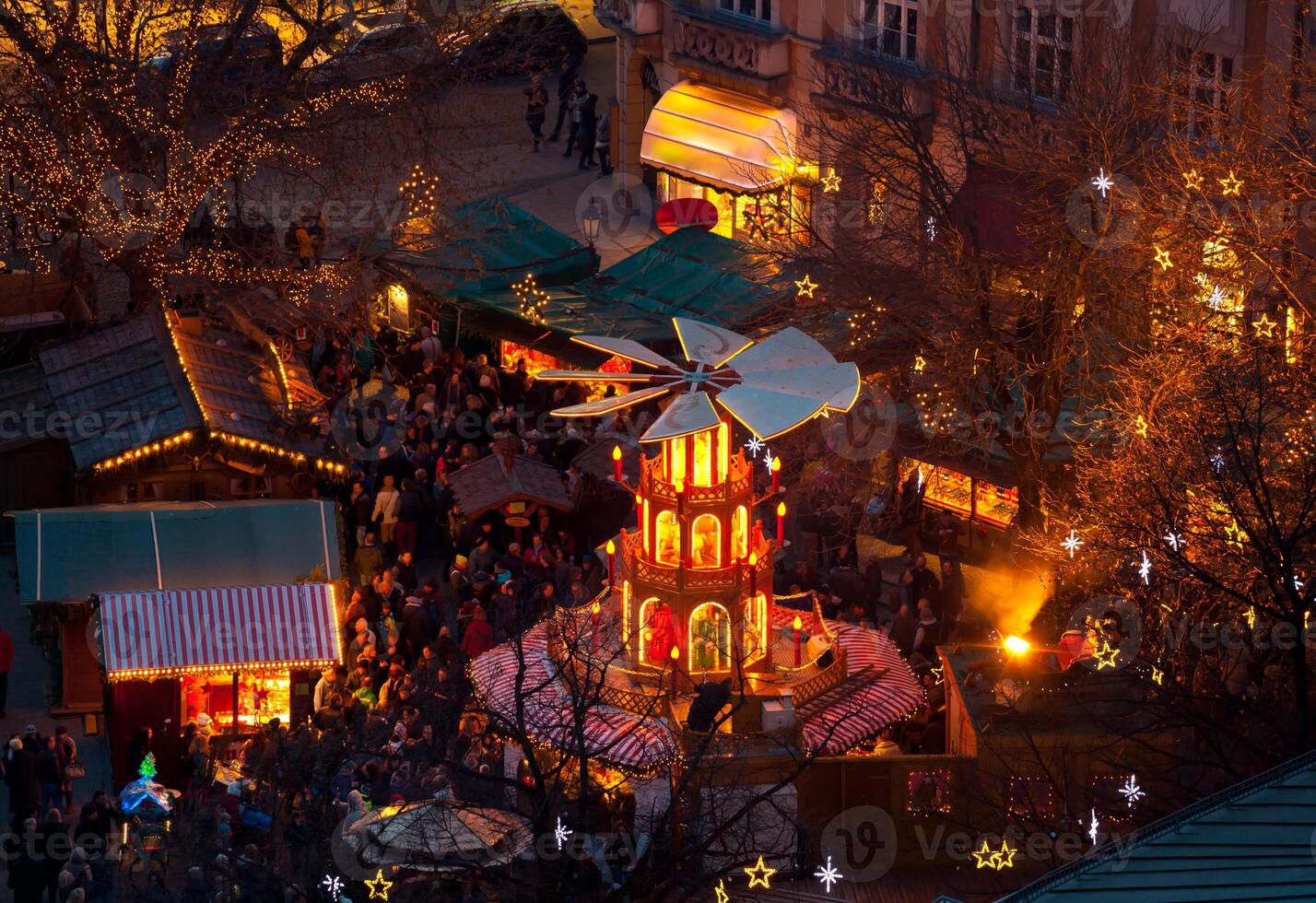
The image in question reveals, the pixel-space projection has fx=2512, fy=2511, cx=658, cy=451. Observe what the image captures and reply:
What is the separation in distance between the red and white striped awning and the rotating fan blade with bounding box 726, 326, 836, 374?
6.29 metres

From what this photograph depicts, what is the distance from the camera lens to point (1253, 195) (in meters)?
30.9

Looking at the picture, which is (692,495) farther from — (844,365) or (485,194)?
(485,194)

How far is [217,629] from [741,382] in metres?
7.34

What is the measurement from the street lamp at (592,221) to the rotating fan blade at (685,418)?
1435cm

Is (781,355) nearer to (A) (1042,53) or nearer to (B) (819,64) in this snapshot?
Answer: (A) (1042,53)

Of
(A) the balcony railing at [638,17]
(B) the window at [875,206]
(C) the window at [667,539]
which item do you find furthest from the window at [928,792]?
(A) the balcony railing at [638,17]

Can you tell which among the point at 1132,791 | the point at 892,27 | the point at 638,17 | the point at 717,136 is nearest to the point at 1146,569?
the point at 1132,791

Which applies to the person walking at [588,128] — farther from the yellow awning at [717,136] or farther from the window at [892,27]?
the window at [892,27]

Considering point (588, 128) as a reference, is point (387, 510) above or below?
below

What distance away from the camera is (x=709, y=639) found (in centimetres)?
2973

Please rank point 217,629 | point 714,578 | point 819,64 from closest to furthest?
1. point 714,578
2. point 217,629
3. point 819,64

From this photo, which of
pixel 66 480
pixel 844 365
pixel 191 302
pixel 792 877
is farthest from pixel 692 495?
pixel 191 302

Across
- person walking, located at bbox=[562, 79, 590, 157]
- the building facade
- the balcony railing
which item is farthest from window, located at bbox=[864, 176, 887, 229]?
person walking, located at bbox=[562, 79, 590, 157]

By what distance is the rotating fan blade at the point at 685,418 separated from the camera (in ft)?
92.3
